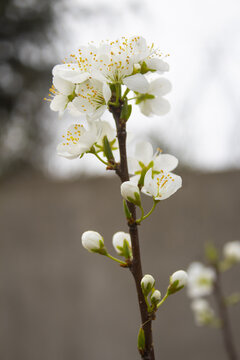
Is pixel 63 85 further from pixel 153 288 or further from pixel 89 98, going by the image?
pixel 153 288

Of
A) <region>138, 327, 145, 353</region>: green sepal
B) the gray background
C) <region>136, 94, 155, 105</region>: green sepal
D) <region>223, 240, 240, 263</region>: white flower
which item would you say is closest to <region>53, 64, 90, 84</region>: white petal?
<region>136, 94, 155, 105</region>: green sepal

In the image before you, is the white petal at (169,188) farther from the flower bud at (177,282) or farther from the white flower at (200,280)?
the white flower at (200,280)

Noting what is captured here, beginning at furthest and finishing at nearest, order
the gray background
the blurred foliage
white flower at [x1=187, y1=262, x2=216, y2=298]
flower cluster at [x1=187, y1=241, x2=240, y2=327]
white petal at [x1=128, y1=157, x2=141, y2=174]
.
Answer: the blurred foliage < the gray background < white flower at [x1=187, y1=262, x2=216, y2=298] < flower cluster at [x1=187, y1=241, x2=240, y2=327] < white petal at [x1=128, y1=157, x2=141, y2=174]

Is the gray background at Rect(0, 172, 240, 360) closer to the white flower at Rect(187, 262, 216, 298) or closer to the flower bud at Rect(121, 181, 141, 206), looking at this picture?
the white flower at Rect(187, 262, 216, 298)

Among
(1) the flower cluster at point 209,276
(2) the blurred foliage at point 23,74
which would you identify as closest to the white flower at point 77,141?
(1) the flower cluster at point 209,276

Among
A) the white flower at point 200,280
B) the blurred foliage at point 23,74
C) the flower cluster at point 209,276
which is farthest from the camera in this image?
the blurred foliage at point 23,74

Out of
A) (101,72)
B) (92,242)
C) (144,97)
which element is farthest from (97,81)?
(92,242)

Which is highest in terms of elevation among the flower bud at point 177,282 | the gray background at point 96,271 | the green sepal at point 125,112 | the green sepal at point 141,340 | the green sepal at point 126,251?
the green sepal at point 125,112
